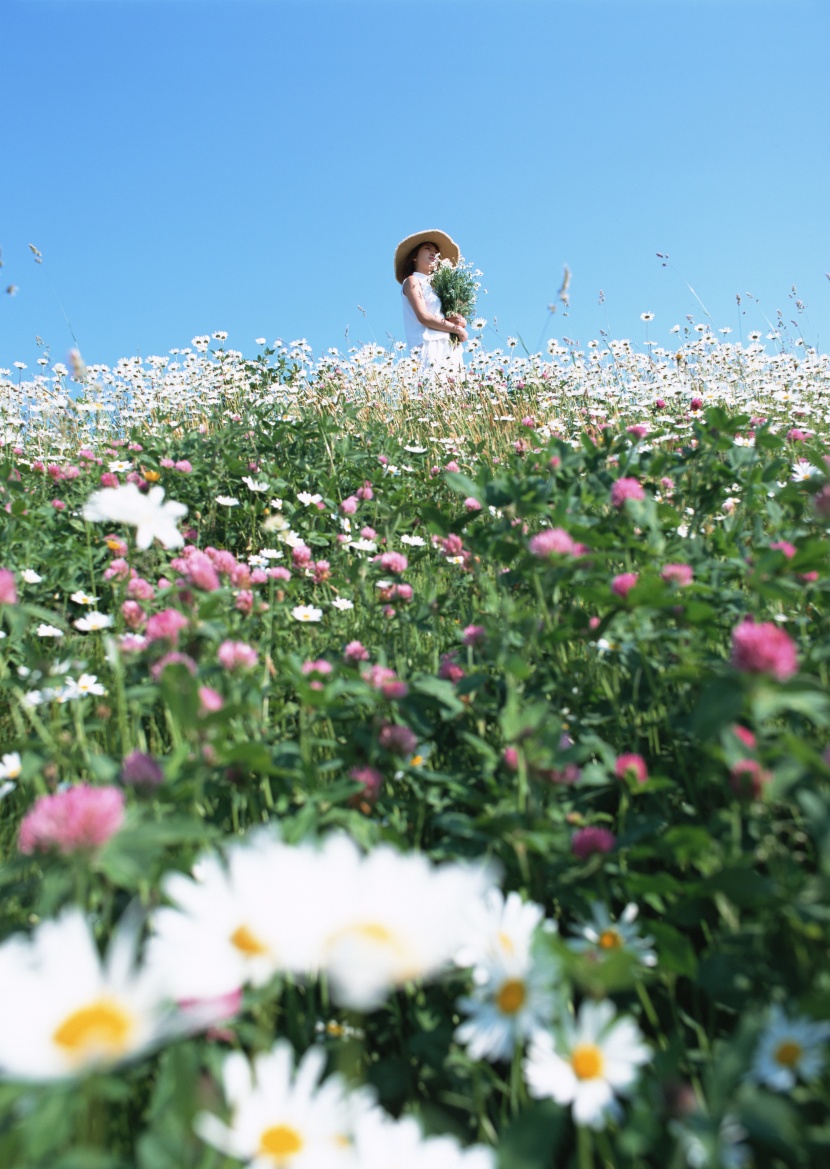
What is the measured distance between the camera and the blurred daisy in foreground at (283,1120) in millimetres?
605

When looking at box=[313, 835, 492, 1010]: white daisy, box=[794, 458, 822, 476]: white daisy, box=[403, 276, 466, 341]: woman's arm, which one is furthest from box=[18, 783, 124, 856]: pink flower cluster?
box=[403, 276, 466, 341]: woman's arm

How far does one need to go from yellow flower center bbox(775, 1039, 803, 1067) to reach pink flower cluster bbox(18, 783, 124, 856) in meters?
0.67

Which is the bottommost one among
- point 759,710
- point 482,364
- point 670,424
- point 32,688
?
point 759,710

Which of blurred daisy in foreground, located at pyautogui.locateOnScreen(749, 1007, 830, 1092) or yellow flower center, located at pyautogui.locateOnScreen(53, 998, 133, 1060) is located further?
blurred daisy in foreground, located at pyautogui.locateOnScreen(749, 1007, 830, 1092)

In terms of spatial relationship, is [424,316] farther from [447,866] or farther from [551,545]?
[447,866]

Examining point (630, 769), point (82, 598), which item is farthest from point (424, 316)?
point (630, 769)

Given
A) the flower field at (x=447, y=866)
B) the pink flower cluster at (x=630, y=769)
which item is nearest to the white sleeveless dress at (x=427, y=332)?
the flower field at (x=447, y=866)

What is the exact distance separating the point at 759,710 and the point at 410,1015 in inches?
23.2

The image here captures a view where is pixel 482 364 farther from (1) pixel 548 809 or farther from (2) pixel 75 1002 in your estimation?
(2) pixel 75 1002

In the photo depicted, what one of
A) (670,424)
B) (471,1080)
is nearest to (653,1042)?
(471,1080)

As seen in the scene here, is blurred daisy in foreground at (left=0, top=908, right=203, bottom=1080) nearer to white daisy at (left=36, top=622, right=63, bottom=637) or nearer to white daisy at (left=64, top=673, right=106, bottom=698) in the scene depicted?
white daisy at (left=64, top=673, right=106, bottom=698)

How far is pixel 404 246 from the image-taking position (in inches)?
Result: 405

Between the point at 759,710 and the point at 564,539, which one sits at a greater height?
the point at 564,539

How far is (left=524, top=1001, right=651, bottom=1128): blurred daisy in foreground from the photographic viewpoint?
0.77m
